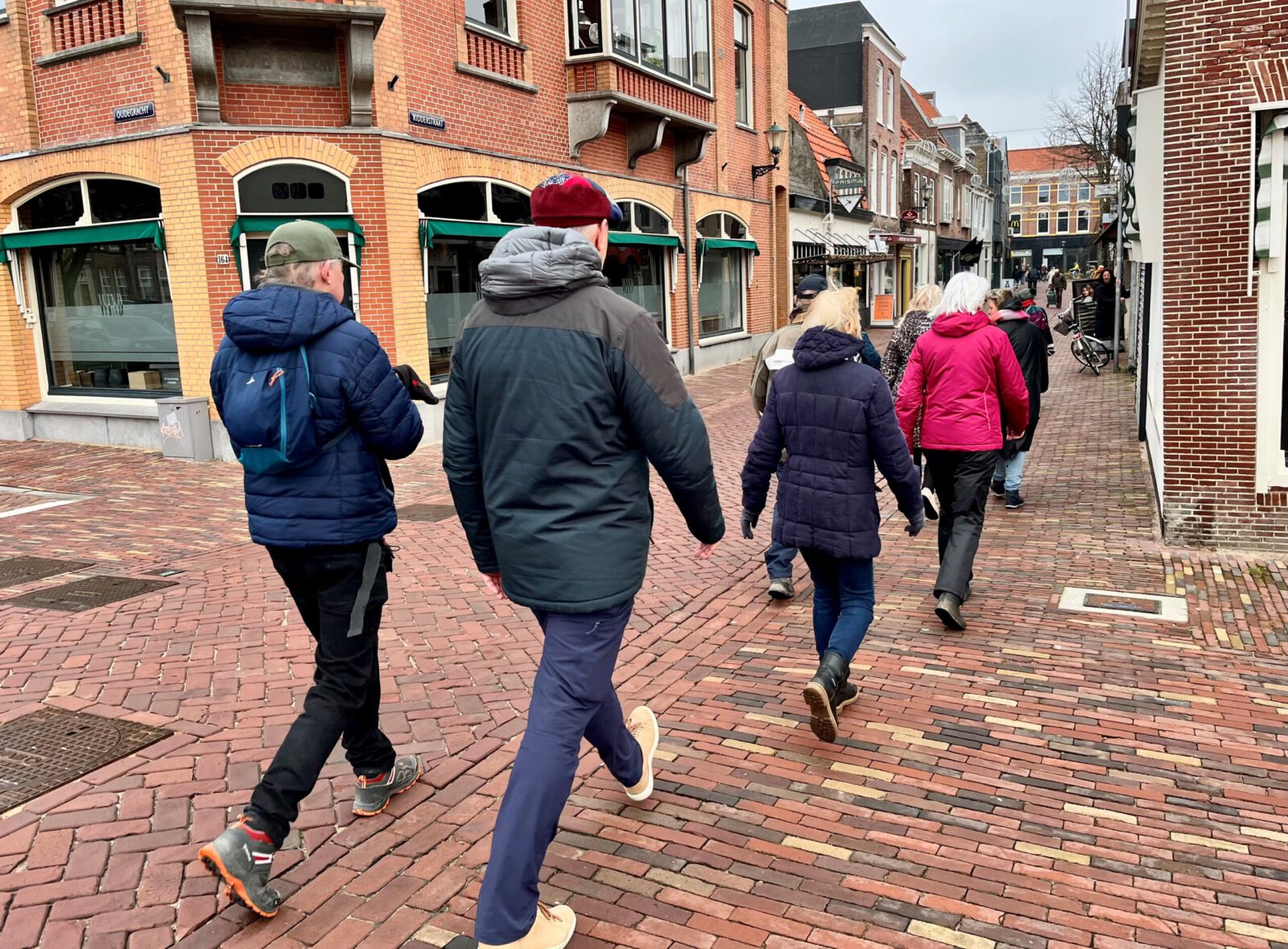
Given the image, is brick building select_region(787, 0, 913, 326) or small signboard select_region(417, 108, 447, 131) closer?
small signboard select_region(417, 108, 447, 131)

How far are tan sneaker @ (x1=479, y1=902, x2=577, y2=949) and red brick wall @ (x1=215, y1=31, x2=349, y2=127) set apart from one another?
10787mm

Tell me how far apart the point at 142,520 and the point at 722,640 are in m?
5.77

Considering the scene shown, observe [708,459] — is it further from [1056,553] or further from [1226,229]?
[1226,229]

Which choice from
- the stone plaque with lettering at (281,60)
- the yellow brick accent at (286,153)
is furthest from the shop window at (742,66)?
the yellow brick accent at (286,153)

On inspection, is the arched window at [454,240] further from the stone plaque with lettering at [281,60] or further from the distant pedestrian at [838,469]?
the distant pedestrian at [838,469]

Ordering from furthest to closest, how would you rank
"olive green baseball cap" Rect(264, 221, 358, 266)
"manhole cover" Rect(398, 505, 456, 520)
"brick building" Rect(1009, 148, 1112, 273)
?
"brick building" Rect(1009, 148, 1112, 273) → "manhole cover" Rect(398, 505, 456, 520) → "olive green baseball cap" Rect(264, 221, 358, 266)

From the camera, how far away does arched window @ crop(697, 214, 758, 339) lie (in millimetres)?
20969

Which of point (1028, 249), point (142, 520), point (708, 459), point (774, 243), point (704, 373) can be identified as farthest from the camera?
point (1028, 249)

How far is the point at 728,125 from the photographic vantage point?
2153cm

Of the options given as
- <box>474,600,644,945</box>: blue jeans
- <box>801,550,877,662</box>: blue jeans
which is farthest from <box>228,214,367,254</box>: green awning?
<box>474,600,644,945</box>: blue jeans

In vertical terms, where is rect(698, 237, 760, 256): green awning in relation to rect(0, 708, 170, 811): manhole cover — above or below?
above

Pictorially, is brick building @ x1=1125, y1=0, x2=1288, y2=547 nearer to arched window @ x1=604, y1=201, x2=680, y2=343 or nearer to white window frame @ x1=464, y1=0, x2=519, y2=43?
white window frame @ x1=464, y1=0, x2=519, y2=43

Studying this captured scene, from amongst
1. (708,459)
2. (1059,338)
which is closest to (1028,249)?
(1059,338)

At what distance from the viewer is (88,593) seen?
652 cm
